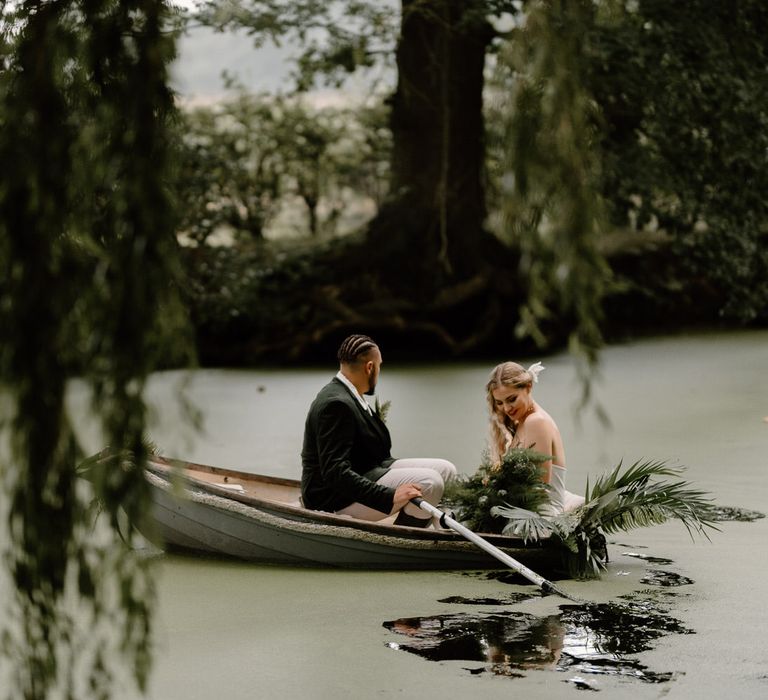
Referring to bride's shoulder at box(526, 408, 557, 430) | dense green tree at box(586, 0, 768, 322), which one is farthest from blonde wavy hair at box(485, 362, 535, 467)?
dense green tree at box(586, 0, 768, 322)

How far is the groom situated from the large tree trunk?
8.15 m

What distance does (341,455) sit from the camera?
5.90m

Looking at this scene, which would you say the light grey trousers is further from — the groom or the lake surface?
the lake surface

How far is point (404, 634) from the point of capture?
16.0 ft

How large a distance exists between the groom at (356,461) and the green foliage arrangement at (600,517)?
0.43 m

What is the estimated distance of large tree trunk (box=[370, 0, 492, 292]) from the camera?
14242 mm

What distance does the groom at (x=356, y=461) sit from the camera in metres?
5.87

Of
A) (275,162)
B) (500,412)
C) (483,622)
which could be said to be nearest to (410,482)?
(500,412)

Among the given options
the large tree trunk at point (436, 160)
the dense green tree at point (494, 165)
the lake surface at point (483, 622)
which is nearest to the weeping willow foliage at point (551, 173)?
the lake surface at point (483, 622)

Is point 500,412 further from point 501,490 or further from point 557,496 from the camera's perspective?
point 557,496

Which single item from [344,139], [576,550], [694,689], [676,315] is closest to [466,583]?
[576,550]

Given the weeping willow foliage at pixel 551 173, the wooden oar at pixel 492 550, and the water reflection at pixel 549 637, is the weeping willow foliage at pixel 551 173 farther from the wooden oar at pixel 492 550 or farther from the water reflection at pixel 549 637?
the wooden oar at pixel 492 550

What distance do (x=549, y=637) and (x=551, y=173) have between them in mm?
2368

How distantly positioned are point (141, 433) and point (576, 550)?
3.24 m
